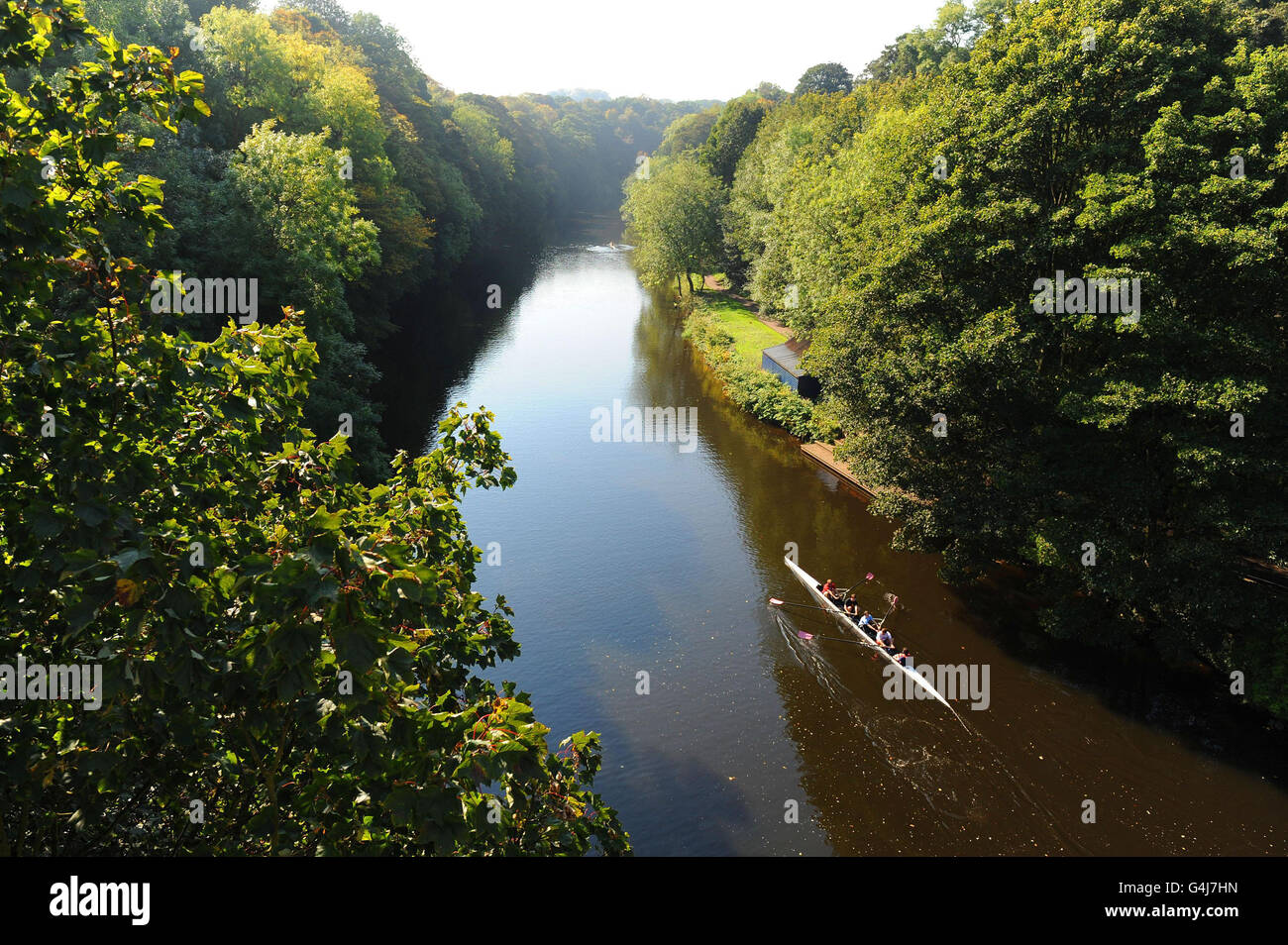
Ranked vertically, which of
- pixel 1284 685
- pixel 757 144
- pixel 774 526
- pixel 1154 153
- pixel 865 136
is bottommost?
pixel 1284 685

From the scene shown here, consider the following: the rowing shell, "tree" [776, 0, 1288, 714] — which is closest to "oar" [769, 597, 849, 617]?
the rowing shell

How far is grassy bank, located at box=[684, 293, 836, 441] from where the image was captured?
4106 cm

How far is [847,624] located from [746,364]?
28.8m

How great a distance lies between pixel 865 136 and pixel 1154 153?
79.3ft

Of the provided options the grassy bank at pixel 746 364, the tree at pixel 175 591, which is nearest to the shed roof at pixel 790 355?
the grassy bank at pixel 746 364

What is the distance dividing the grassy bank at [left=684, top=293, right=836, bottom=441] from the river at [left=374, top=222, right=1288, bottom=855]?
3133 millimetres

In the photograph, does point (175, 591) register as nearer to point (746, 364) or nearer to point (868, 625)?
point (868, 625)

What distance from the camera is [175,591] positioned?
5.30 m

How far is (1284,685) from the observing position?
62.3 ft

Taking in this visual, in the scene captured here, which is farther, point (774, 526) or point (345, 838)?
point (774, 526)
